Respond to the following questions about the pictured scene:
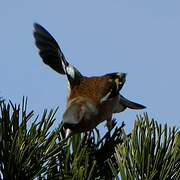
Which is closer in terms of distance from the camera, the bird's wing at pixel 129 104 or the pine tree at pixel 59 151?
the pine tree at pixel 59 151

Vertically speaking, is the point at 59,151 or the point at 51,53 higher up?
the point at 51,53

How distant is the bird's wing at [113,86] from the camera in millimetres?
3484

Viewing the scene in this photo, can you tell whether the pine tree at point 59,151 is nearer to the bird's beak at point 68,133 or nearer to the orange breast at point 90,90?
the bird's beak at point 68,133

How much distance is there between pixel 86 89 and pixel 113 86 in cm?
16

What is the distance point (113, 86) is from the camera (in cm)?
360

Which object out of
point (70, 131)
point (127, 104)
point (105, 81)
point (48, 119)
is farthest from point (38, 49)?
point (48, 119)

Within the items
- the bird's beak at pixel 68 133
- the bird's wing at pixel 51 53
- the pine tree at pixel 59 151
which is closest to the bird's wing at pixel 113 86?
the bird's wing at pixel 51 53

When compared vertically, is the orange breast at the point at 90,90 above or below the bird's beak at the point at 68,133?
above

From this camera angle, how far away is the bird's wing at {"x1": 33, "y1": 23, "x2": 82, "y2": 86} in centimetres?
362

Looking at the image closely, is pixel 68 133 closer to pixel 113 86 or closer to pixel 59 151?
pixel 59 151

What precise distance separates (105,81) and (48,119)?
1.86 meters

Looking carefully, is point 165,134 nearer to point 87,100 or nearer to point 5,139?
point 5,139

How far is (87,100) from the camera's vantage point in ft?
11.6

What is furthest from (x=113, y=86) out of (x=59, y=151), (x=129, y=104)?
(x=59, y=151)
